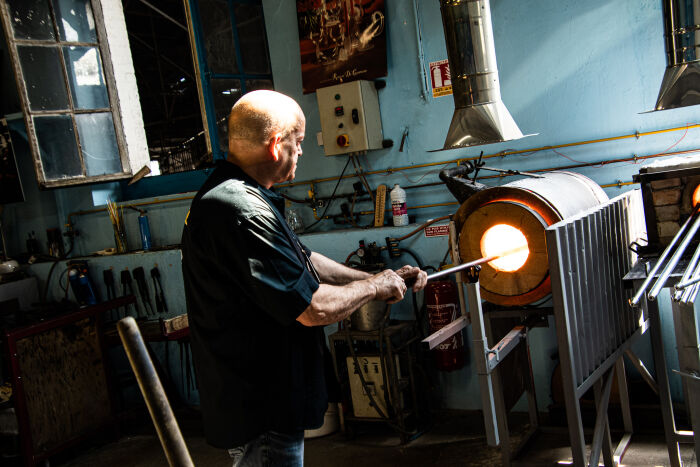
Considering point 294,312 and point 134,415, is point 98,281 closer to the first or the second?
point 134,415

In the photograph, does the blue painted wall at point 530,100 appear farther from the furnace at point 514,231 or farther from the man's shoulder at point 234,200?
the man's shoulder at point 234,200

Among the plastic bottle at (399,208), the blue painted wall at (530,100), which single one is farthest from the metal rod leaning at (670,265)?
the plastic bottle at (399,208)

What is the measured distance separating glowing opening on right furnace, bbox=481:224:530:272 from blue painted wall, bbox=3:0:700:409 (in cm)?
115

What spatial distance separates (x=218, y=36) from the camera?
16.5 feet

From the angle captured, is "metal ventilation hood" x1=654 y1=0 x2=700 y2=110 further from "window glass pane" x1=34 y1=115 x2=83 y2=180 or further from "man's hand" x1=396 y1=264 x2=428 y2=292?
"window glass pane" x1=34 y1=115 x2=83 y2=180

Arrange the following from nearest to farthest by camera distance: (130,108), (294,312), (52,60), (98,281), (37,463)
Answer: (294,312), (37,463), (52,60), (130,108), (98,281)

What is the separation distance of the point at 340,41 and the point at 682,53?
8.08 ft

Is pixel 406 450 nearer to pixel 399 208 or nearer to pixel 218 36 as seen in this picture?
pixel 399 208

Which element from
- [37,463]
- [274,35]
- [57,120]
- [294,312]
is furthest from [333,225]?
[294,312]

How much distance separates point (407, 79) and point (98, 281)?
3.47 m

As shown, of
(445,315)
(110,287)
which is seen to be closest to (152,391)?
(445,315)

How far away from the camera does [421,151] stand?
4.52 meters

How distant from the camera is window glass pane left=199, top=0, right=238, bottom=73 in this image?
194 inches

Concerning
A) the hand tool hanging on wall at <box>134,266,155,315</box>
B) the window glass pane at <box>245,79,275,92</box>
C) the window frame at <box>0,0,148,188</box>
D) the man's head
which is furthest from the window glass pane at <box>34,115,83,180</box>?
the man's head
